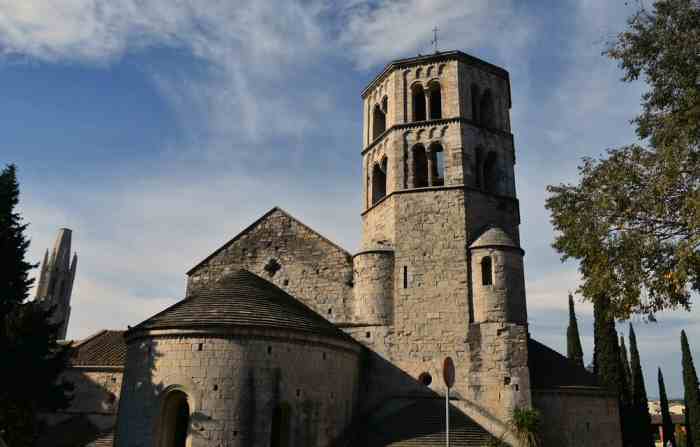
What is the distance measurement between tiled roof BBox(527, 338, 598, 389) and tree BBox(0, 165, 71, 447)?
18.5 m

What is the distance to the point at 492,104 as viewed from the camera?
25.6 meters

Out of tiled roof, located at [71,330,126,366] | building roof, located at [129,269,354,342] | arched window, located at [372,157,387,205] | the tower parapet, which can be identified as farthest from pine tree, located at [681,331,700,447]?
the tower parapet

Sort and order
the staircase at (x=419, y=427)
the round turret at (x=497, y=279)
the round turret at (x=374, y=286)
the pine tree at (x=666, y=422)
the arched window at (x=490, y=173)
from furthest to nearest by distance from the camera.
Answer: the pine tree at (x=666, y=422)
the arched window at (x=490, y=173)
the round turret at (x=374, y=286)
the round turret at (x=497, y=279)
the staircase at (x=419, y=427)

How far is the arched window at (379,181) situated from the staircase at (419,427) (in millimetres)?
8940

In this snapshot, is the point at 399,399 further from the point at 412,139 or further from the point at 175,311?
the point at 412,139

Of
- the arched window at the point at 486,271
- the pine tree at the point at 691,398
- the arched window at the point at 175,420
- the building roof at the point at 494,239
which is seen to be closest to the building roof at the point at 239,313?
the arched window at the point at 175,420

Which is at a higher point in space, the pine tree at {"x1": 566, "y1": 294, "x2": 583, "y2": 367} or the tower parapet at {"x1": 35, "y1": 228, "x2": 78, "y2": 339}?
the tower parapet at {"x1": 35, "y1": 228, "x2": 78, "y2": 339}

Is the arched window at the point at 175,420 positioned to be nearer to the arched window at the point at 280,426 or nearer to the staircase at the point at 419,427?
the arched window at the point at 280,426

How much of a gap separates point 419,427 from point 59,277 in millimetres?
55471

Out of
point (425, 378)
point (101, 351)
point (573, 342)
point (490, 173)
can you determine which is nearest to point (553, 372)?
point (425, 378)

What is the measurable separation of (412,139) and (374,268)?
5.76 meters

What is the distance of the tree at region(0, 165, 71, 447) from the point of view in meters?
21.5

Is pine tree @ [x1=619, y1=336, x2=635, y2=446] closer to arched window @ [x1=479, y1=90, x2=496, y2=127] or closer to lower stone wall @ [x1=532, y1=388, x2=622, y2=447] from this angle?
lower stone wall @ [x1=532, y1=388, x2=622, y2=447]

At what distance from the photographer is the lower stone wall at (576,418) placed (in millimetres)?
20719
